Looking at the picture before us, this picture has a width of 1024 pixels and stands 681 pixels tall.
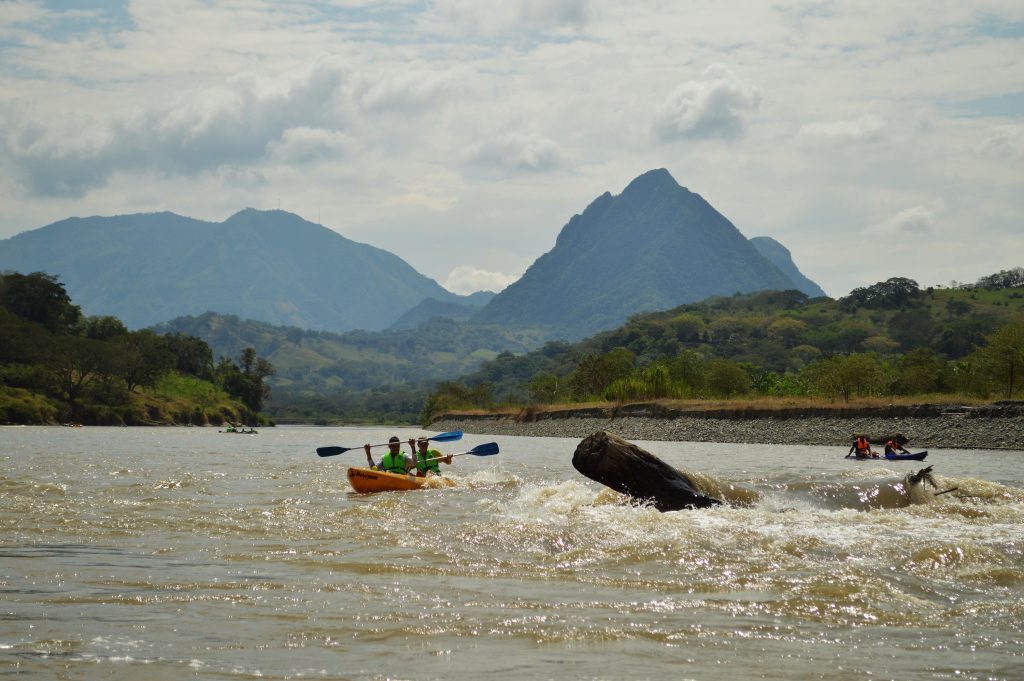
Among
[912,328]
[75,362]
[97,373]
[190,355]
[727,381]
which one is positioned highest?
[912,328]

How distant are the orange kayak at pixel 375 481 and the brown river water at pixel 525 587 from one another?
11.4 ft

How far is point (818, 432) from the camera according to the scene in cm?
6331

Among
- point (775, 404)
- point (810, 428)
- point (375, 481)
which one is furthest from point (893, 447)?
point (775, 404)

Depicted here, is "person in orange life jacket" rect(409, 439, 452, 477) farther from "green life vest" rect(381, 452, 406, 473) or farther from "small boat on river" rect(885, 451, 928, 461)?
"small boat on river" rect(885, 451, 928, 461)

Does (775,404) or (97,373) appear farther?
(97,373)

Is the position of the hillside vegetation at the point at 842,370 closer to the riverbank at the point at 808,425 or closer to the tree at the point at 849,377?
the tree at the point at 849,377

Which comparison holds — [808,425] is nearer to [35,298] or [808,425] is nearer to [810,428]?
[810,428]

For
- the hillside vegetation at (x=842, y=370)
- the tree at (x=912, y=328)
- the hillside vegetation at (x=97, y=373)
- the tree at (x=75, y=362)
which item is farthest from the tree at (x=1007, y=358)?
the tree at (x=912, y=328)

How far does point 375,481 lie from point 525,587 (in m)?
13.7

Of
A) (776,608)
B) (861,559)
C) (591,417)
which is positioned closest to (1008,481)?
(861,559)

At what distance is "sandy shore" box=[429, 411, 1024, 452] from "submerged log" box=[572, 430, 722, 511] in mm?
40676

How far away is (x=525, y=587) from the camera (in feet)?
32.8

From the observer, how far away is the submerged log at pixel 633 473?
16078mm

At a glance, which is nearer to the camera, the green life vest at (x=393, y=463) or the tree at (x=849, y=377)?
the green life vest at (x=393, y=463)
